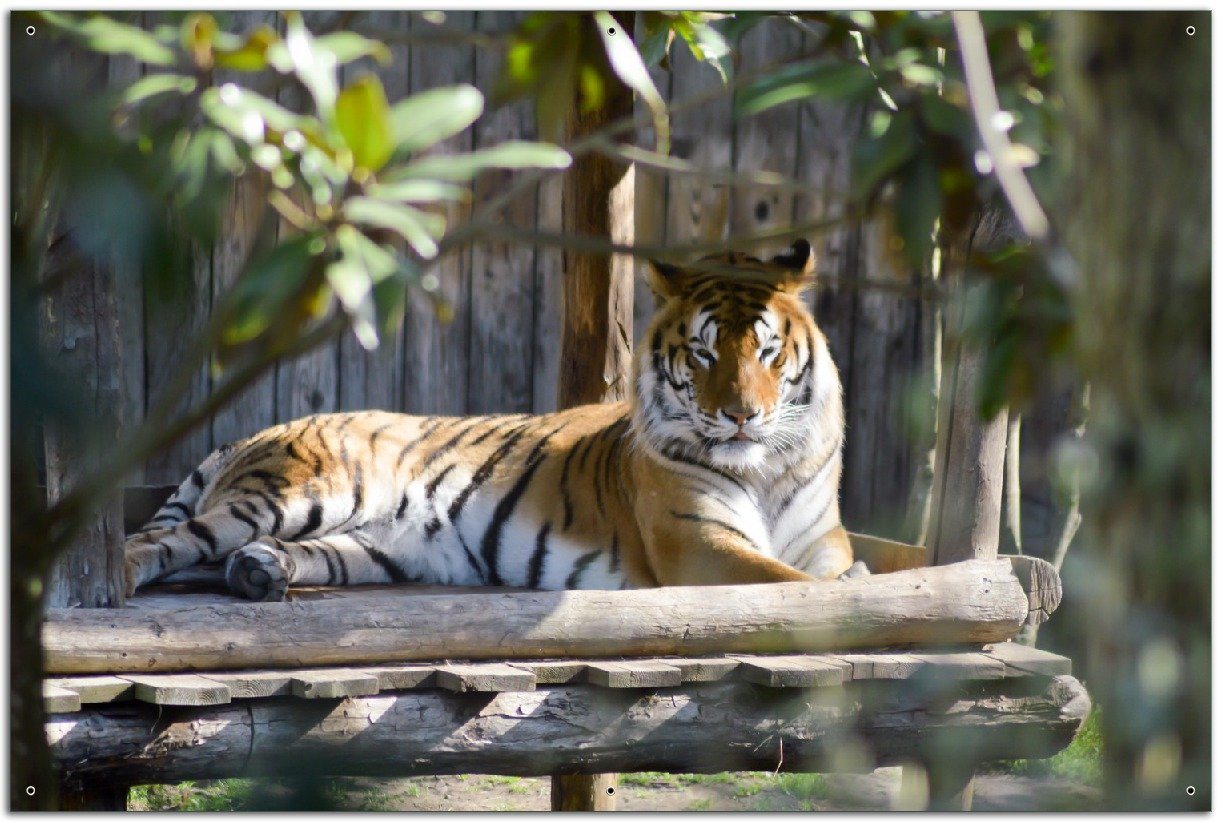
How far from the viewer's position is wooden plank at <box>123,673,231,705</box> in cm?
270

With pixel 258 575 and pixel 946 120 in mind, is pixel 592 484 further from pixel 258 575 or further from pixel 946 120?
pixel 946 120

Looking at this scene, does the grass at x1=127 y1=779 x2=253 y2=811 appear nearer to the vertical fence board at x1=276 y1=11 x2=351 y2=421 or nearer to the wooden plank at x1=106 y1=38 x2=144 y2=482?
the wooden plank at x1=106 y1=38 x2=144 y2=482

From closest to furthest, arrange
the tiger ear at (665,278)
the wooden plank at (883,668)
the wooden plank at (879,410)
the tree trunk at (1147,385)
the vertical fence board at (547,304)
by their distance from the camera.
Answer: the tree trunk at (1147,385), the wooden plank at (883,668), the tiger ear at (665,278), the vertical fence board at (547,304), the wooden plank at (879,410)

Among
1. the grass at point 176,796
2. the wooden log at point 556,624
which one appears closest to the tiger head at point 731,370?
the wooden log at point 556,624

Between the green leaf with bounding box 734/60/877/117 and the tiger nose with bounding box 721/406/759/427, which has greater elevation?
the green leaf with bounding box 734/60/877/117

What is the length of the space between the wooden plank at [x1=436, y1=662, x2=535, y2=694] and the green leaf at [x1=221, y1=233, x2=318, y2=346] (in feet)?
6.54

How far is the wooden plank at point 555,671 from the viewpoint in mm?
3023

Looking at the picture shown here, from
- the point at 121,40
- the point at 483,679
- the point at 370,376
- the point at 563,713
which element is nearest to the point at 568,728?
the point at 563,713

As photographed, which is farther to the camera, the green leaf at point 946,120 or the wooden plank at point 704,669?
the wooden plank at point 704,669

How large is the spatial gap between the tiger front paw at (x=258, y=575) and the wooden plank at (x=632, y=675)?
1.10 meters

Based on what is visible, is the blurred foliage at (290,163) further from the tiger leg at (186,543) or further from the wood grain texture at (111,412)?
the tiger leg at (186,543)

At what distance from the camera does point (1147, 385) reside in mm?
922

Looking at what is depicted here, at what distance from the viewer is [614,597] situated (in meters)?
3.14

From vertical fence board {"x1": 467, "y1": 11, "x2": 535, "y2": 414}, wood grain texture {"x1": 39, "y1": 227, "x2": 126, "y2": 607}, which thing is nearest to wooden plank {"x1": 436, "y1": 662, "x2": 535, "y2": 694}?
wood grain texture {"x1": 39, "y1": 227, "x2": 126, "y2": 607}
